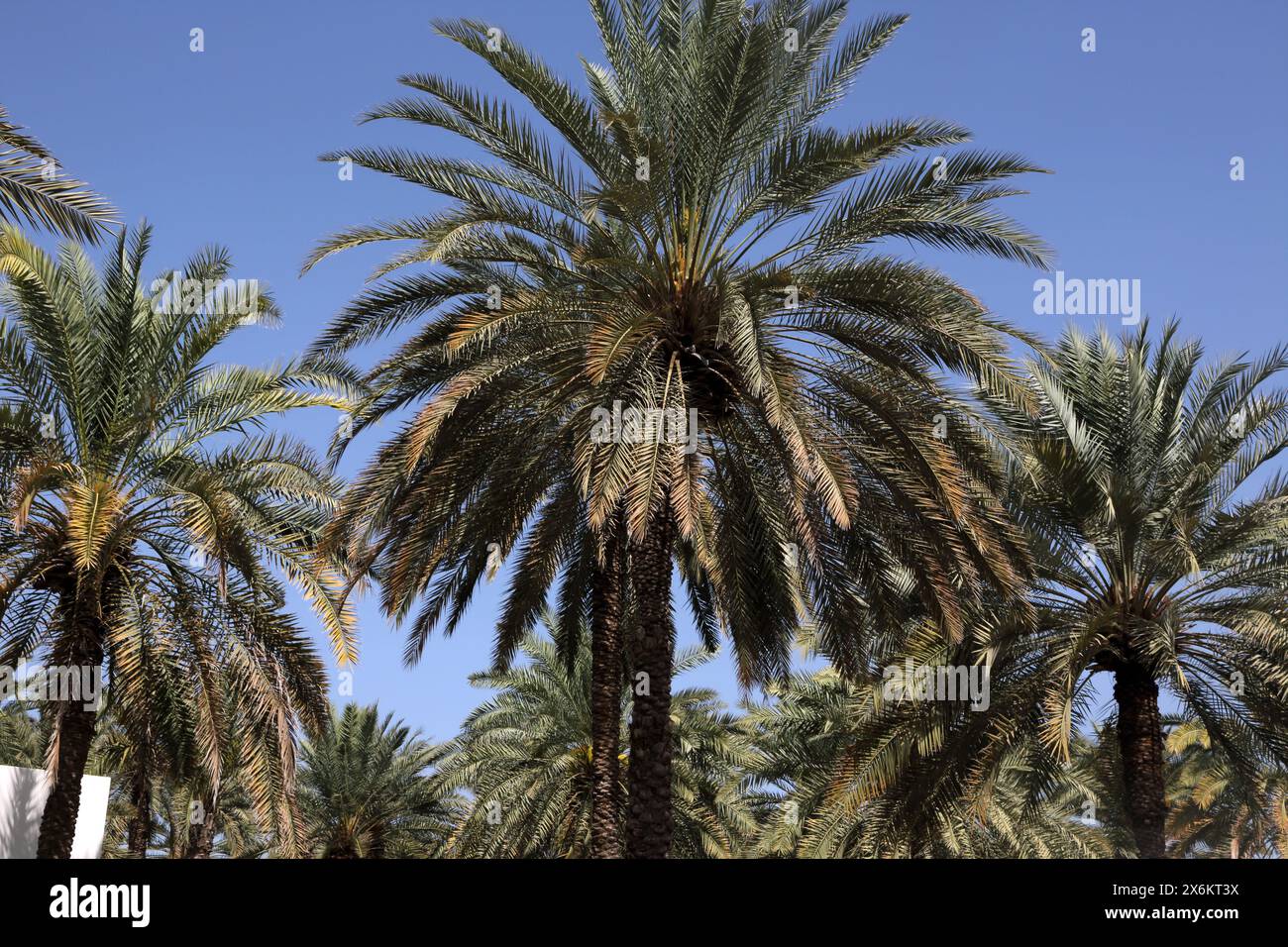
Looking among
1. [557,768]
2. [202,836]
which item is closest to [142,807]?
[202,836]

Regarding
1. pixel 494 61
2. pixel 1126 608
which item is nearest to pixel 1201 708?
pixel 1126 608

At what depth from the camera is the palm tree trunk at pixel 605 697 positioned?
1798 centimetres

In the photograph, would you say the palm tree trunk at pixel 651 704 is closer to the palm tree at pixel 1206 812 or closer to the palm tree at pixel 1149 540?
the palm tree at pixel 1149 540

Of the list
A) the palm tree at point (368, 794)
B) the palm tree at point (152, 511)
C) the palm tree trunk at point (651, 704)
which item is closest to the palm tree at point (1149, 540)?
the palm tree trunk at point (651, 704)

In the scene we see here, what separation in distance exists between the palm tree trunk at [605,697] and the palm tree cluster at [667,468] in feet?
0.21

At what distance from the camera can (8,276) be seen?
14.5 meters

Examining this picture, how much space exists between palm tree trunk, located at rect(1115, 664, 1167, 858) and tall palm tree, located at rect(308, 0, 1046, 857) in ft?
12.9

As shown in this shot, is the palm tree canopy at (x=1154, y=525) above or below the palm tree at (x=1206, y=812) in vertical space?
above

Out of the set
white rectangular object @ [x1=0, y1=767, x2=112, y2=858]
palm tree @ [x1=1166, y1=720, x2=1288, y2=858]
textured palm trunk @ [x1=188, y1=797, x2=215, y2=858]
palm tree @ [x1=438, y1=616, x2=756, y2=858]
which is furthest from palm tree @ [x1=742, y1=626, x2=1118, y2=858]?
palm tree @ [x1=1166, y1=720, x2=1288, y2=858]

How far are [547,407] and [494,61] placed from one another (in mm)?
3727

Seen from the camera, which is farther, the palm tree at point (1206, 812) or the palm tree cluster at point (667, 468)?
the palm tree at point (1206, 812)

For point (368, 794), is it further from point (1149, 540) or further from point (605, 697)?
point (1149, 540)

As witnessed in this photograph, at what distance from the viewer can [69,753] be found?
14844mm
